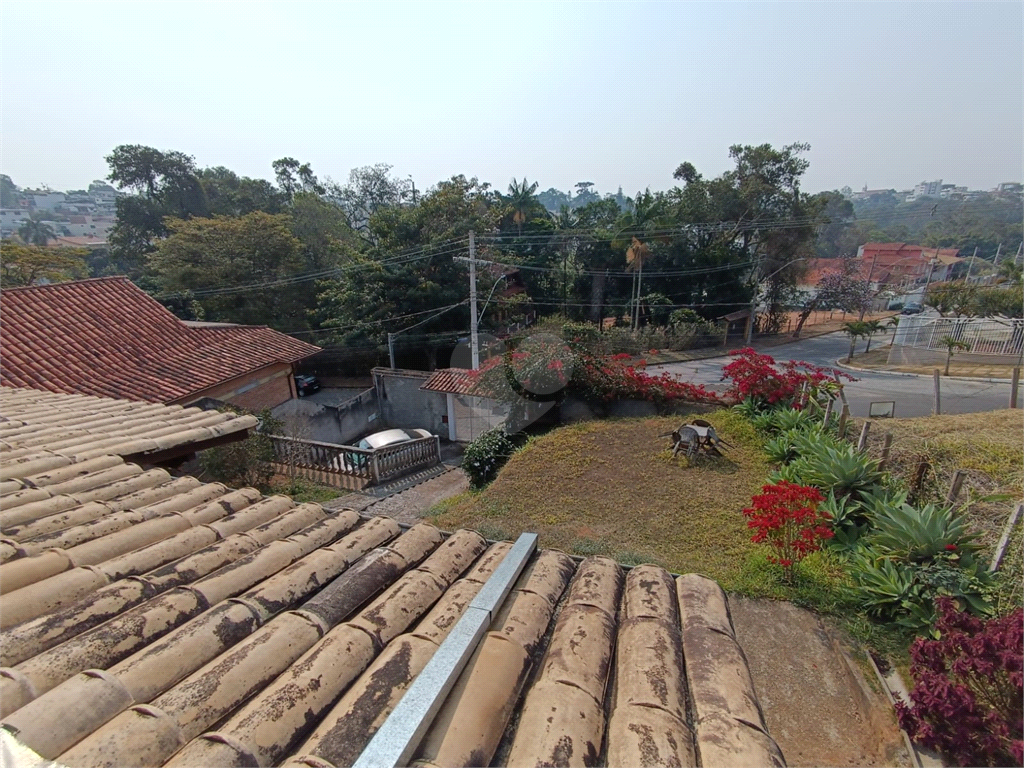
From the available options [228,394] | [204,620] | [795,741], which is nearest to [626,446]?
[795,741]

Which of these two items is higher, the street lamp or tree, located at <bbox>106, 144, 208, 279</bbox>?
tree, located at <bbox>106, 144, 208, 279</bbox>

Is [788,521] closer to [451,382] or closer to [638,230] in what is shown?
[451,382]

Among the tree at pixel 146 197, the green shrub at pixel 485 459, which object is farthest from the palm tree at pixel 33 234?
the green shrub at pixel 485 459

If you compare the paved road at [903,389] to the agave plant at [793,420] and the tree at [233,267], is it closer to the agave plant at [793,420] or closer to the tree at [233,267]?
the agave plant at [793,420]

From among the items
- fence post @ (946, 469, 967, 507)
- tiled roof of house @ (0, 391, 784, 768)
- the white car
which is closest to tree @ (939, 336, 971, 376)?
fence post @ (946, 469, 967, 507)

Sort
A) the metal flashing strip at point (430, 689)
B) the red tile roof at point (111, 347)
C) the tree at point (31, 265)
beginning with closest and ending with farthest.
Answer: the metal flashing strip at point (430, 689)
the red tile roof at point (111, 347)
the tree at point (31, 265)

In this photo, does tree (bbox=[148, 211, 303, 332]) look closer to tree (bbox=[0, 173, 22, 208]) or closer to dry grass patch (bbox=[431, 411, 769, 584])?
dry grass patch (bbox=[431, 411, 769, 584])
